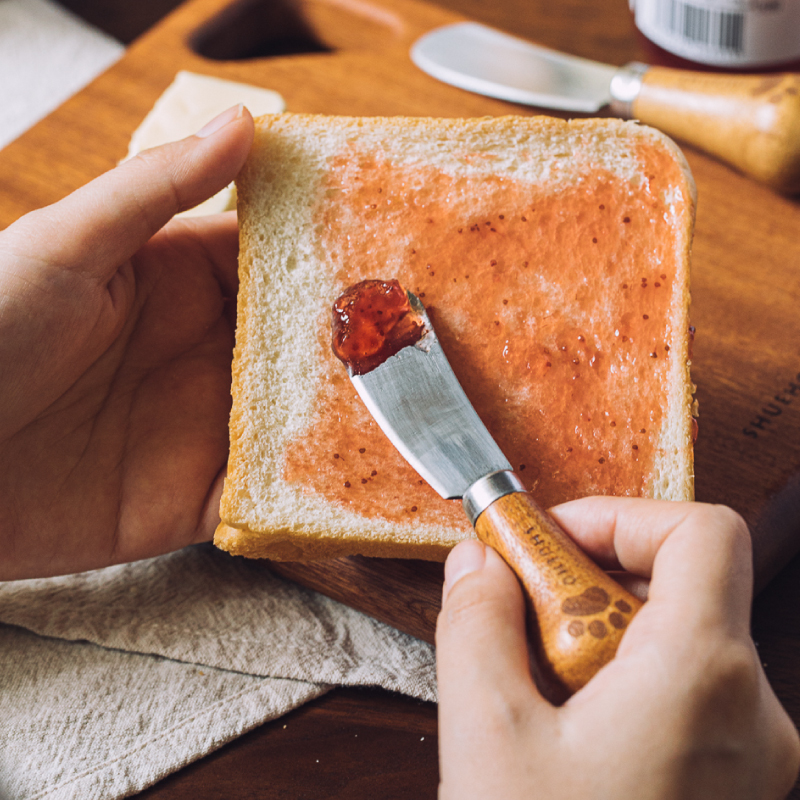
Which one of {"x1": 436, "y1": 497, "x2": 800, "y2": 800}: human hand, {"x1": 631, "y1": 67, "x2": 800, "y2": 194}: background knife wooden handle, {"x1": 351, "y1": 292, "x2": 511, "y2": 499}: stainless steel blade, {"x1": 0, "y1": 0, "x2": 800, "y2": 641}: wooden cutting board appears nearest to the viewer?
{"x1": 436, "y1": 497, "x2": 800, "y2": 800}: human hand

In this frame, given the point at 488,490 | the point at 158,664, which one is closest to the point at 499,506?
the point at 488,490

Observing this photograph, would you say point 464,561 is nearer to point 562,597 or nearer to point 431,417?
point 562,597

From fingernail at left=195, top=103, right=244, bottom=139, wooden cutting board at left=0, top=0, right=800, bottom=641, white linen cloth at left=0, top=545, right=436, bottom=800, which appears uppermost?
fingernail at left=195, top=103, right=244, bottom=139

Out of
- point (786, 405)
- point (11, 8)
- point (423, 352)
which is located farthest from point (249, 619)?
point (11, 8)

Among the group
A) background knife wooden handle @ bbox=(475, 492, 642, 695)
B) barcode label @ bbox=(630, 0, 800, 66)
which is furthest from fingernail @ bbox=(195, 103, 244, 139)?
barcode label @ bbox=(630, 0, 800, 66)

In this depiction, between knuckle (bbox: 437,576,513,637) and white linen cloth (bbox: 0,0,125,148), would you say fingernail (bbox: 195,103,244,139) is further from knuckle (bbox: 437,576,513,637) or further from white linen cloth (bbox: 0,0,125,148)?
white linen cloth (bbox: 0,0,125,148)

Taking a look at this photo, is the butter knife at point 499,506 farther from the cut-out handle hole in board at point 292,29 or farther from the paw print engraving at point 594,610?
the cut-out handle hole in board at point 292,29
